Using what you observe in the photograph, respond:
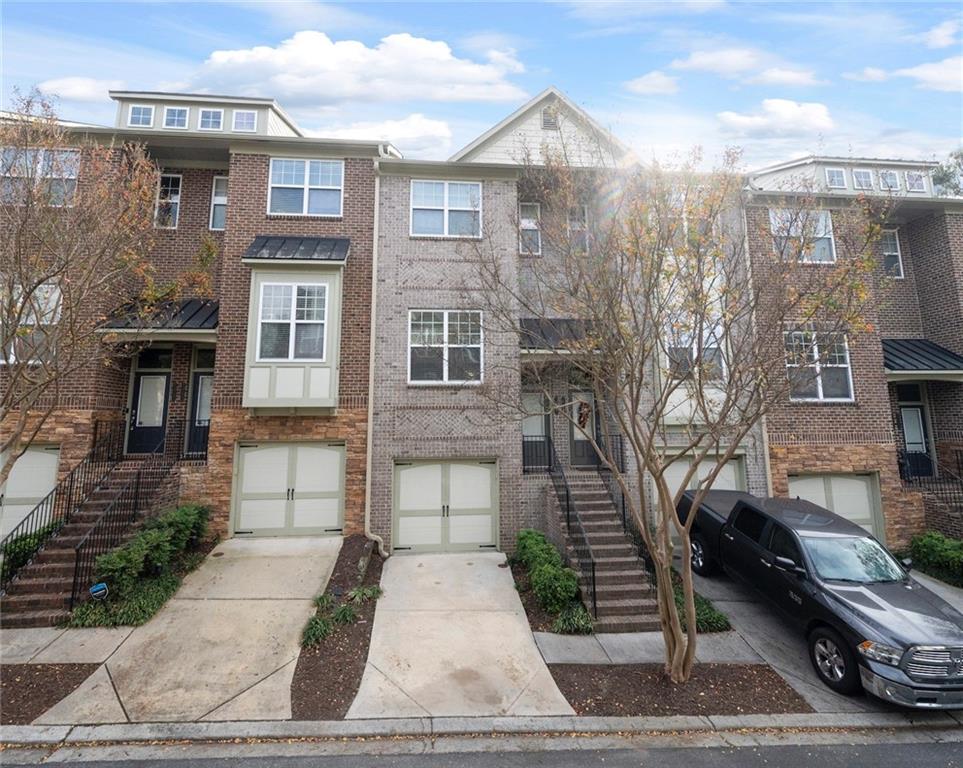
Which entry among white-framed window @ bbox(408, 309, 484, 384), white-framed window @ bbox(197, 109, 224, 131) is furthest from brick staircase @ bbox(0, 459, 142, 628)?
white-framed window @ bbox(197, 109, 224, 131)

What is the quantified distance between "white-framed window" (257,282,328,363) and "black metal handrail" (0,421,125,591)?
4414 millimetres

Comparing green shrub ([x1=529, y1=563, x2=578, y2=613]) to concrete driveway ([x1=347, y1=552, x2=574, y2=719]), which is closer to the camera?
concrete driveway ([x1=347, y1=552, x2=574, y2=719])

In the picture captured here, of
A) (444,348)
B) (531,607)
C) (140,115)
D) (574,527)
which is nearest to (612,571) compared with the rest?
(574,527)

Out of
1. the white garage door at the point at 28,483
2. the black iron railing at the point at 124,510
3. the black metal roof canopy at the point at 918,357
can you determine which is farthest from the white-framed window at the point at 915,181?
the white garage door at the point at 28,483

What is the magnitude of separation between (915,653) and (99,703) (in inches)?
390

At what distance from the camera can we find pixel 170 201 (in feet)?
41.9

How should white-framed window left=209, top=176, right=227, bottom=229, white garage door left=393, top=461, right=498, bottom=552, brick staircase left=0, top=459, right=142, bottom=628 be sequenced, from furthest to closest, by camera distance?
white-framed window left=209, top=176, right=227, bottom=229
white garage door left=393, top=461, right=498, bottom=552
brick staircase left=0, top=459, right=142, bottom=628

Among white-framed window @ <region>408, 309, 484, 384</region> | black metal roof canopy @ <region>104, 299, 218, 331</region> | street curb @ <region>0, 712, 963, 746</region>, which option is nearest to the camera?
street curb @ <region>0, 712, 963, 746</region>

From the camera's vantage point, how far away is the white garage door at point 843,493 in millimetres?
12547

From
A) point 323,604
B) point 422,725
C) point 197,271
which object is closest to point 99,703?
point 323,604

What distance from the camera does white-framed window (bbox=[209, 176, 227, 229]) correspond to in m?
13.1

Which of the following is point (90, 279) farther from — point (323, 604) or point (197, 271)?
point (323, 604)

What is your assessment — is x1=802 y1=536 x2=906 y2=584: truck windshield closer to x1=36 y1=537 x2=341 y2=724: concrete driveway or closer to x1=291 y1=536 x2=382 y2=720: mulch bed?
x1=291 y1=536 x2=382 y2=720: mulch bed

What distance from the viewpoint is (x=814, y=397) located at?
12.8 metres
